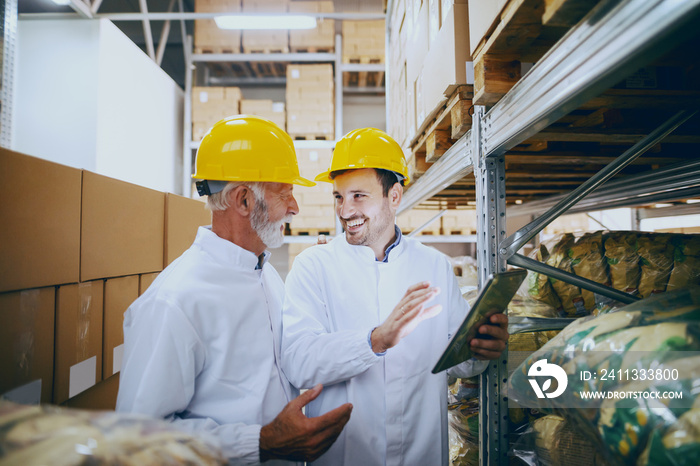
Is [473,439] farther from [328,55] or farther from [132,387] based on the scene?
[328,55]

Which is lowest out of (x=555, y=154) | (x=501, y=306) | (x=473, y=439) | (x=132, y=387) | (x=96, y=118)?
(x=473, y=439)

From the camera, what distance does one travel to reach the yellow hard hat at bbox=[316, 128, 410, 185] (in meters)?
1.98

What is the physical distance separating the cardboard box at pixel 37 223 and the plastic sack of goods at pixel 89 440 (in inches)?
35.4

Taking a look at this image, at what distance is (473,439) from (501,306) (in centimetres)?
123

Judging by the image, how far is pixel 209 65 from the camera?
8.48 meters

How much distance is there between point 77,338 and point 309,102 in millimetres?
6582

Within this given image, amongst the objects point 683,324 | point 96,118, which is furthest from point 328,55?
point 683,324

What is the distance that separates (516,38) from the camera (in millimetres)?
1153

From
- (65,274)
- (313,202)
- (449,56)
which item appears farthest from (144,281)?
(313,202)

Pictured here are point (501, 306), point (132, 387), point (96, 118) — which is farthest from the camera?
point (96, 118)

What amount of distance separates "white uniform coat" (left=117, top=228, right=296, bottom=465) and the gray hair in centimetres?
13

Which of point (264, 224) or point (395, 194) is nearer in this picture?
point (264, 224)

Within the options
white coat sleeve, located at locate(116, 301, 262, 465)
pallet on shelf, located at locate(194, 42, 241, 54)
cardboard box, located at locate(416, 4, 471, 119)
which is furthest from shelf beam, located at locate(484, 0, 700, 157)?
pallet on shelf, located at locate(194, 42, 241, 54)

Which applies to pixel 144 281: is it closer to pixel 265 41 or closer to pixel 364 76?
pixel 265 41
